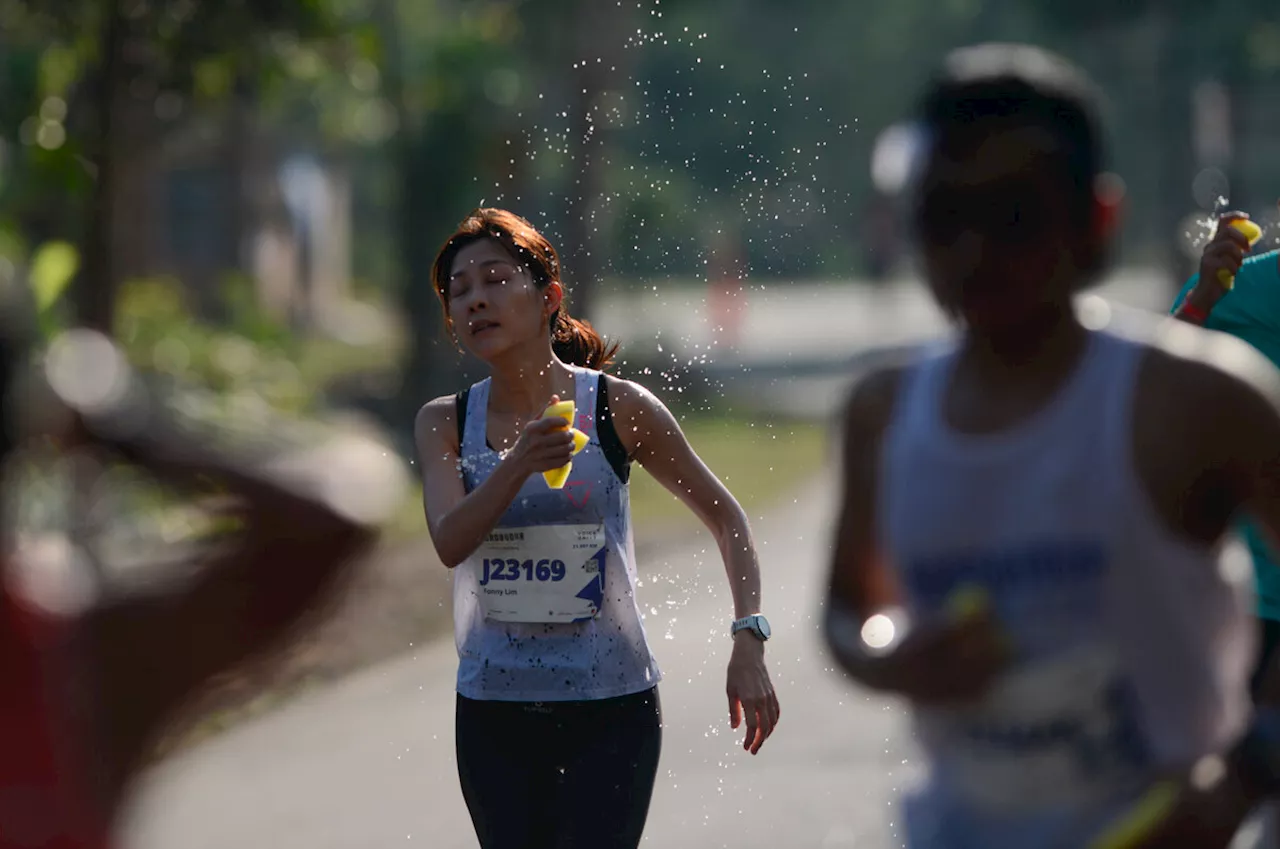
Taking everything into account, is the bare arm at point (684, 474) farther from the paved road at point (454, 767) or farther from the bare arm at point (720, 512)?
the paved road at point (454, 767)

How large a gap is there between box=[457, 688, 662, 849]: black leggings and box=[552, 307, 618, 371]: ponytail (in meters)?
0.70

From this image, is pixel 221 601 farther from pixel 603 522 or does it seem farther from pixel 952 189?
pixel 603 522

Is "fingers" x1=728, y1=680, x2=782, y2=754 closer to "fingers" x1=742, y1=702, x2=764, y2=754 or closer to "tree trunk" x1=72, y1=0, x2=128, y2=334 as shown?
"fingers" x1=742, y1=702, x2=764, y2=754

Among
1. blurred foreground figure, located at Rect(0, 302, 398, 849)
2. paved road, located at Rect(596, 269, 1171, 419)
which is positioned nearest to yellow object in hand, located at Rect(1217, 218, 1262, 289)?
paved road, located at Rect(596, 269, 1171, 419)

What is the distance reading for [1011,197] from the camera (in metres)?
2.74

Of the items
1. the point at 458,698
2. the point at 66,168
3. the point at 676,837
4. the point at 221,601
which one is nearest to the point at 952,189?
the point at 221,601

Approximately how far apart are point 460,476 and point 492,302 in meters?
0.32

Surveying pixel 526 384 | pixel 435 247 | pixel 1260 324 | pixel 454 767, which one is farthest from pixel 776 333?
pixel 526 384

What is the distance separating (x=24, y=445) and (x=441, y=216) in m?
25.4

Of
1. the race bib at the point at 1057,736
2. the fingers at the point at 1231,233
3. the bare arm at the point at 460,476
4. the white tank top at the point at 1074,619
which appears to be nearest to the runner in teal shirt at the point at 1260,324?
the fingers at the point at 1231,233

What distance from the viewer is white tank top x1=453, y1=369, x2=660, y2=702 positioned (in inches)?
151

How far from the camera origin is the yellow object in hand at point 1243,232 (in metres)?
3.76

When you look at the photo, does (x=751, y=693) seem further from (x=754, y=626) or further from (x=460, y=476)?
(x=460, y=476)

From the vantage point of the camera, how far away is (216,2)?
1170 centimetres
